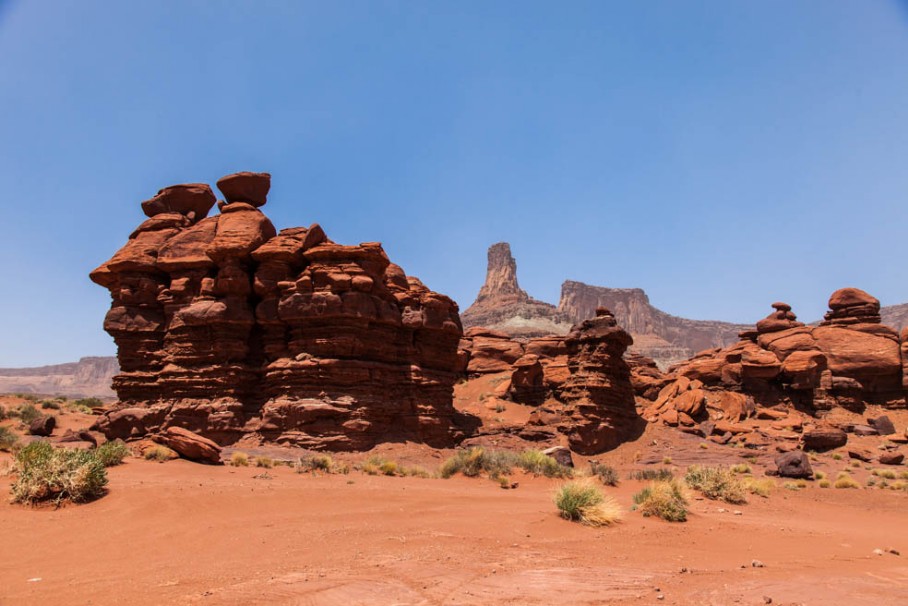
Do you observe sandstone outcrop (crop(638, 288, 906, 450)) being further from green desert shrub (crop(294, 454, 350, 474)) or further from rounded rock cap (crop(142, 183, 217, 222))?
rounded rock cap (crop(142, 183, 217, 222))

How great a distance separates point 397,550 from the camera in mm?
7340

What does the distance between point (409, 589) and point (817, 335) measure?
3487cm

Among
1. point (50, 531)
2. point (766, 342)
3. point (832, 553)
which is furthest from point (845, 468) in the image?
point (50, 531)

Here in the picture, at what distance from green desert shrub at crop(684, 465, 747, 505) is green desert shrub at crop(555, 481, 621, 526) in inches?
203

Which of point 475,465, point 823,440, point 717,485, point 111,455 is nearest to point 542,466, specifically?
point 475,465

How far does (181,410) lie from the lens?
21.1 m

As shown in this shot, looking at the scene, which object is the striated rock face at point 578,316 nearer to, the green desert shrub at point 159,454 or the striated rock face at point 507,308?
the striated rock face at point 507,308

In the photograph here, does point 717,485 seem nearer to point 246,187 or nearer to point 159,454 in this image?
point 159,454

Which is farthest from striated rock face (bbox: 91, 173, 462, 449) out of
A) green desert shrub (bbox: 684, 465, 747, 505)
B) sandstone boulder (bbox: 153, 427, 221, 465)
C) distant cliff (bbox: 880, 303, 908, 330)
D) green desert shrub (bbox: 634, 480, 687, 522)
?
distant cliff (bbox: 880, 303, 908, 330)

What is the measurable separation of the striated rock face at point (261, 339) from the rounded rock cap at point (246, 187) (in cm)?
99

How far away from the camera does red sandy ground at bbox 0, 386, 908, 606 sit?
5441 mm

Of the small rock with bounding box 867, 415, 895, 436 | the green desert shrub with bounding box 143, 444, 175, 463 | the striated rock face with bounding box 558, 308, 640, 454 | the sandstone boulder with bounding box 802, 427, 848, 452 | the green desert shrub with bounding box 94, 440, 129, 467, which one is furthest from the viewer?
the small rock with bounding box 867, 415, 895, 436

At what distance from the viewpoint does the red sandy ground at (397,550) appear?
17.9 ft

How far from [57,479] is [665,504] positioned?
11309mm
